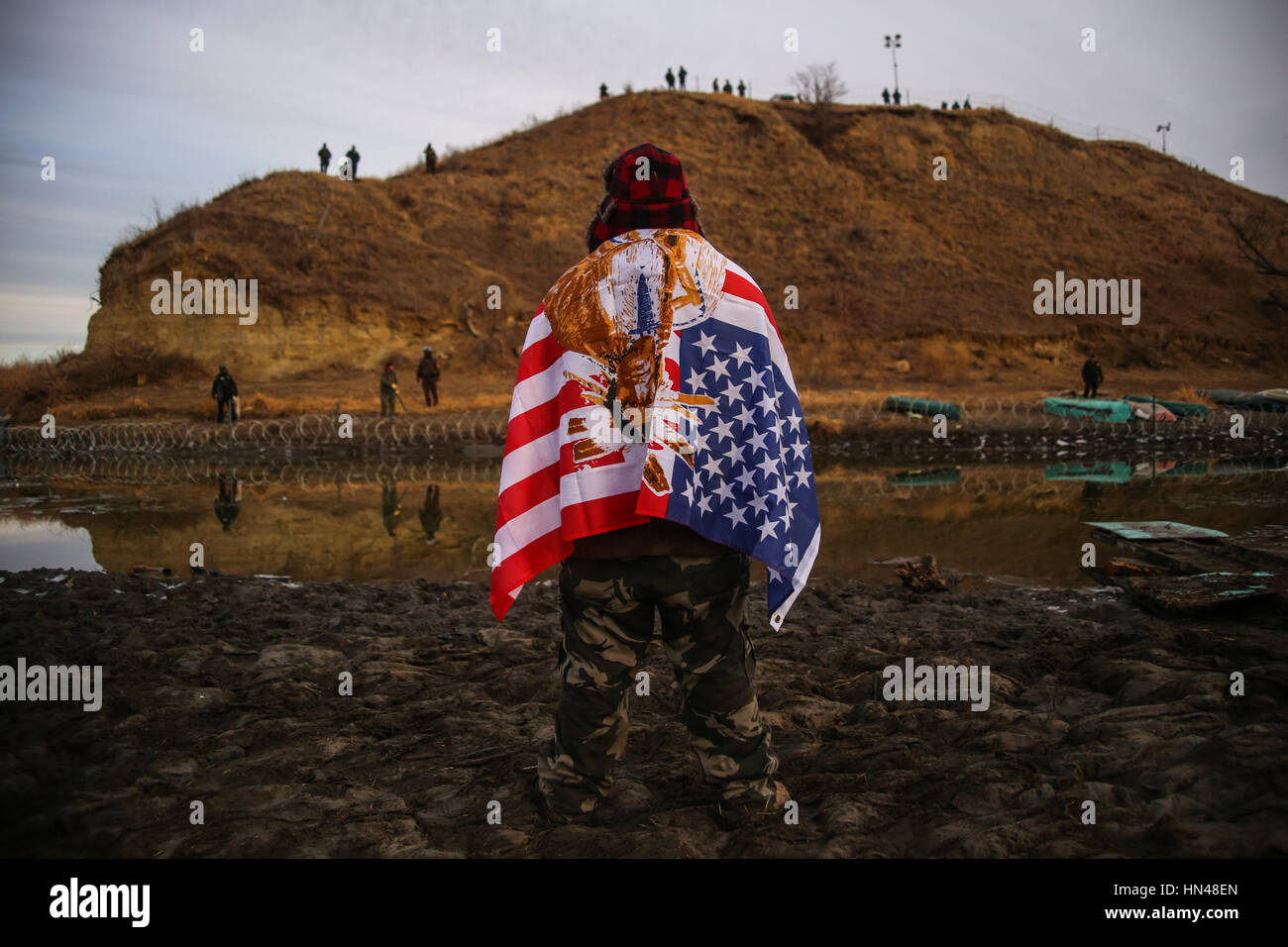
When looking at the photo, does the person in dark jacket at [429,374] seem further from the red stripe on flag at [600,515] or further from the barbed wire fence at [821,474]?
the red stripe on flag at [600,515]

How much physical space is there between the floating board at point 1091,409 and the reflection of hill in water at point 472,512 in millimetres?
6846

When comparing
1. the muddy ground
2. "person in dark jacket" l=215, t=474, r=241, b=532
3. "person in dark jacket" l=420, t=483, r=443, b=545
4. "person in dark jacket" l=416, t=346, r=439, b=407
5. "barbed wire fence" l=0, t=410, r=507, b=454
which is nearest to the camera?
the muddy ground

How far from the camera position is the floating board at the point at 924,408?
25680 mm

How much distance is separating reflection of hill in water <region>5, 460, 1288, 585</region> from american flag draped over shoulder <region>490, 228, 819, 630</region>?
6.03 metres

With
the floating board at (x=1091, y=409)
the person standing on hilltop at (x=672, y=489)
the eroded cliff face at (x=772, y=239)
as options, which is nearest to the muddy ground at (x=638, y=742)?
the person standing on hilltop at (x=672, y=489)

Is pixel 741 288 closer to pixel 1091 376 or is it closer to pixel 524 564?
pixel 524 564

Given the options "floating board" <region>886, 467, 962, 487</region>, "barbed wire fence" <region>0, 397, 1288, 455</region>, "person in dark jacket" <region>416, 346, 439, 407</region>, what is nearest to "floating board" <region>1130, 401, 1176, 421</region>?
Result: "barbed wire fence" <region>0, 397, 1288, 455</region>

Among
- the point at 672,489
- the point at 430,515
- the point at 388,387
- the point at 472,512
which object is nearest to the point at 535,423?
the point at 672,489

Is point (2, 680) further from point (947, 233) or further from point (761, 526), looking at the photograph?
point (947, 233)

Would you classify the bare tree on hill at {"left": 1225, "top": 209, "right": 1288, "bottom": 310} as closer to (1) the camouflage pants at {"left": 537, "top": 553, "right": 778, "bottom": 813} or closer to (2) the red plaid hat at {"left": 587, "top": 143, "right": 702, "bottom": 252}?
(2) the red plaid hat at {"left": 587, "top": 143, "right": 702, "bottom": 252}

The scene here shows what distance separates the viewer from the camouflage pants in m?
3.25

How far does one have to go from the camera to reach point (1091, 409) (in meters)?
26.4

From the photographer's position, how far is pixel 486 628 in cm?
652

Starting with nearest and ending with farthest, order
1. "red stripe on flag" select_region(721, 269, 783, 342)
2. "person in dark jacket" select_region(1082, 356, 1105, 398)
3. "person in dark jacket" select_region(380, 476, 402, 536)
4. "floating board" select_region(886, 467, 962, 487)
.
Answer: "red stripe on flag" select_region(721, 269, 783, 342) → "person in dark jacket" select_region(380, 476, 402, 536) → "floating board" select_region(886, 467, 962, 487) → "person in dark jacket" select_region(1082, 356, 1105, 398)
